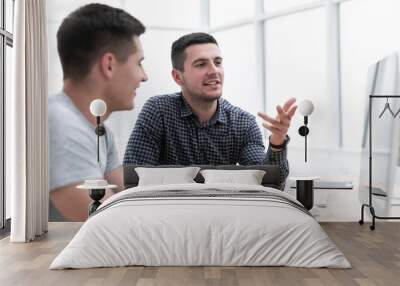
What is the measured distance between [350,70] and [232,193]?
2492 millimetres

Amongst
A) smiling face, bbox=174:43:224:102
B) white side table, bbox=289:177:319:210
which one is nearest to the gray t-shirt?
smiling face, bbox=174:43:224:102

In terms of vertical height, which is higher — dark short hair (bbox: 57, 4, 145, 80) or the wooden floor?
dark short hair (bbox: 57, 4, 145, 80)

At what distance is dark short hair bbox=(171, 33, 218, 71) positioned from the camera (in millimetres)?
7047

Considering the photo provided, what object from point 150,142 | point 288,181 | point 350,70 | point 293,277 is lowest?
point 293,277

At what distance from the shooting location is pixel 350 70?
22.5 feet

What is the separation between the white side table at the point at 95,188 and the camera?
21.5 ft

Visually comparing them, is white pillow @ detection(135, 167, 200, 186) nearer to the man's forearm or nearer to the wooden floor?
the man's forearm

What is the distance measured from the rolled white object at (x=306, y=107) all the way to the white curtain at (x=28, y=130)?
2.69 m

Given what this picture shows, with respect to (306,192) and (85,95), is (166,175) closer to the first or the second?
(85,95)

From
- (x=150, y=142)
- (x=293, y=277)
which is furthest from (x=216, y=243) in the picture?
(x=150, y=142)

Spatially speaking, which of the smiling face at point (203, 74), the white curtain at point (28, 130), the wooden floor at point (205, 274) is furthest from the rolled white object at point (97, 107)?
the wooden floor at point (205, 274)

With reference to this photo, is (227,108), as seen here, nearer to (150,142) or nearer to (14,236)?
(150,142)

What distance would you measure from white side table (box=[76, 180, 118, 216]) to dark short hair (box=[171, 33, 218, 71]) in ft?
4.95

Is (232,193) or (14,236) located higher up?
(232,193)
